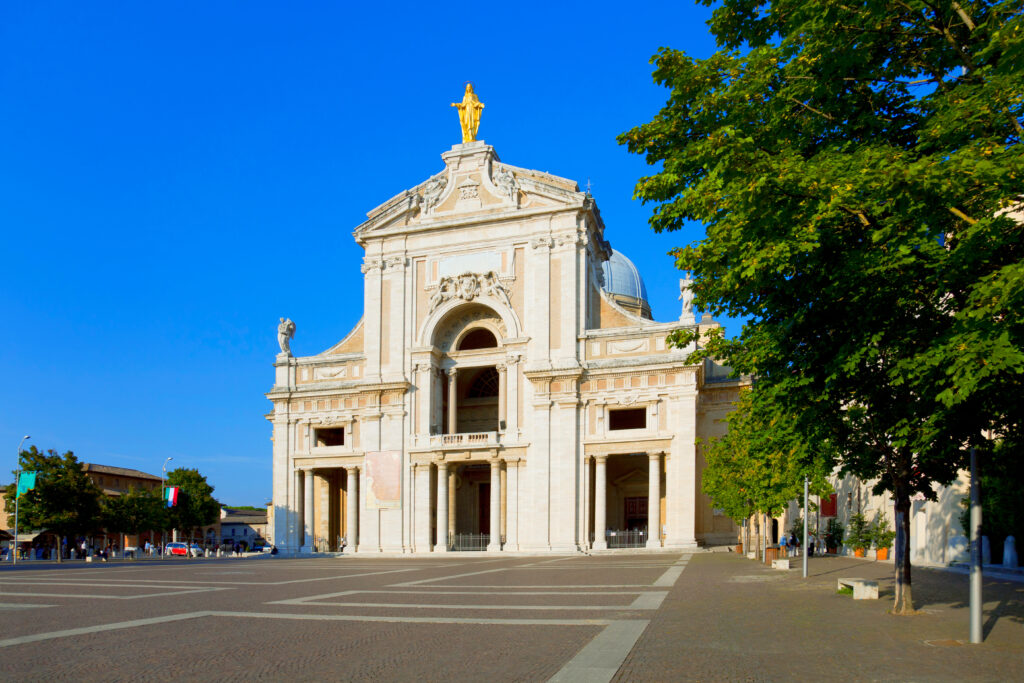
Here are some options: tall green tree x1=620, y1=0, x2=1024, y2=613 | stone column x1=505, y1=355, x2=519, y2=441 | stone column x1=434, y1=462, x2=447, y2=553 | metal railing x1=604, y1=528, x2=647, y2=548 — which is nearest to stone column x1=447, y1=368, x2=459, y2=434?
stone column x1=434, y1=462, x2=447, y2=553

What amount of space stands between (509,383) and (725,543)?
16424mm

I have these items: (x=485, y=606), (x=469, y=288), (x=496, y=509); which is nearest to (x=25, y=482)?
(x=496, y=509)

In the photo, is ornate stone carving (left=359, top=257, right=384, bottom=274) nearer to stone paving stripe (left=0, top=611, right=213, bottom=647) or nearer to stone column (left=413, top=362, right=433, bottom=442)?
stone column (left=413, top=362, right=433, bottom=442)

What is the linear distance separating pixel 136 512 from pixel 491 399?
28.9 meters

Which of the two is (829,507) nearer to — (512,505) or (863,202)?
(512,505)

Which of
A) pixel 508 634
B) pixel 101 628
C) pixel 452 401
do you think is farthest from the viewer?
pixel 452 401

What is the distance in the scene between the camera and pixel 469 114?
5925 cm

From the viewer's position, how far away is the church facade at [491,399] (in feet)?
165

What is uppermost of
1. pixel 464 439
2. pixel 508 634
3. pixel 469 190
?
pixel 469 190

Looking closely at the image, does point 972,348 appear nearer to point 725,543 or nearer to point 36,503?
point 725,543

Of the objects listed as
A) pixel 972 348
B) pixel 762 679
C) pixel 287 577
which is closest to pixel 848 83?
pixel 972 348

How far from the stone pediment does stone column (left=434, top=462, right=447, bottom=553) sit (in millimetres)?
16158

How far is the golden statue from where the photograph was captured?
193 ft

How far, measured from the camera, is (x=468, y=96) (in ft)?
195
